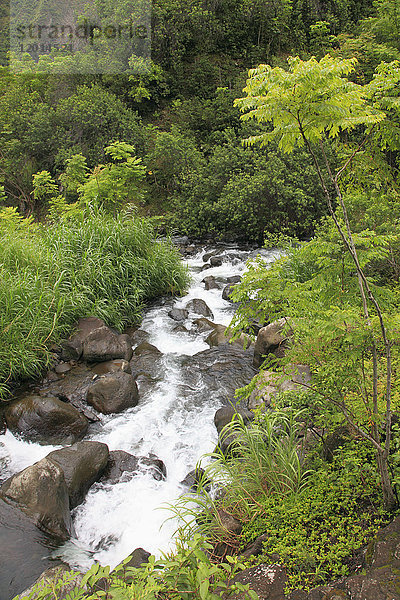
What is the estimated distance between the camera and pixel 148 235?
330 inches

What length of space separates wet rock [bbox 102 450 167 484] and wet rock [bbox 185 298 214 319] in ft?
12.1

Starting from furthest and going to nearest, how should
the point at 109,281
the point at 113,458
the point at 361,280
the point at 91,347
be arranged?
1. the point at 109,281
2. the point at 91,347
3. the point at 113,458
4. the point at 361,280

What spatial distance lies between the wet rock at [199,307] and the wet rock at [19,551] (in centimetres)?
490

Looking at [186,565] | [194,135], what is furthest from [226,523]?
[194,135]

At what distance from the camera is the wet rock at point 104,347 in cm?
609

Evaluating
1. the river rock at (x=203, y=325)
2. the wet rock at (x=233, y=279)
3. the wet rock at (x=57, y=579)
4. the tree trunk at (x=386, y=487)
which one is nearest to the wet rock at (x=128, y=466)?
the wet rock at (x=57, y=579)

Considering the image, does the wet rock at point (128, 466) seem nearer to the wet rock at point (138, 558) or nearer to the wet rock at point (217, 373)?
the wet rock at point (138, 558)

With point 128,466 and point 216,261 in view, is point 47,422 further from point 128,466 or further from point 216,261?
point 216,261

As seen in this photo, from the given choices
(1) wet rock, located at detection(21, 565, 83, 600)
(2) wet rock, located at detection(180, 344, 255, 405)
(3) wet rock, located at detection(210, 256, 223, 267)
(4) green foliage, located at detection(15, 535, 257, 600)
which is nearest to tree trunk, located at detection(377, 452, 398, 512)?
(4) green foliage, located at detection(15, 535, 257, 600)

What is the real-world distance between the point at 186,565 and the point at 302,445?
1.71m

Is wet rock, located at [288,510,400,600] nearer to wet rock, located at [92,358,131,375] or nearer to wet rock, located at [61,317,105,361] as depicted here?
wet rock, located at [92,358,131,375]

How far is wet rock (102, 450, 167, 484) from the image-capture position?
13.8ft

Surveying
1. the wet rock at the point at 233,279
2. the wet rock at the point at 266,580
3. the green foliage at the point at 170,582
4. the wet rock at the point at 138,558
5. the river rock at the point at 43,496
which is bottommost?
the wet rock at the point at 233,279

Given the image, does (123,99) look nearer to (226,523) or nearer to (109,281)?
(109,281)
